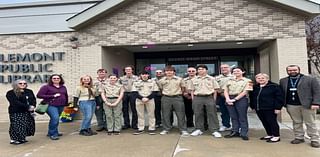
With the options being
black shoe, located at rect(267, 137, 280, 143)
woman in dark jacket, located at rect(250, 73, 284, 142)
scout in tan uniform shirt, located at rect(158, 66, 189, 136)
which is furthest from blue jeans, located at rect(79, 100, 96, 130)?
black shoe, located at rect(267, 137, 280, 143)

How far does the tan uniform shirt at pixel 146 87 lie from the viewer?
744cm

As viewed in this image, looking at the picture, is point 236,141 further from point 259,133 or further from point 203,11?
point 203,11

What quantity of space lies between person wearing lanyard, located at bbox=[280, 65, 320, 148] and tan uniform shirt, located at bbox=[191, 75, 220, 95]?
1.50m

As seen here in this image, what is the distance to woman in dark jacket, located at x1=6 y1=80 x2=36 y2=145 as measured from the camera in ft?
21.6

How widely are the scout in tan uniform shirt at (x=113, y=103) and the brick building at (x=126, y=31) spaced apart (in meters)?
2.50

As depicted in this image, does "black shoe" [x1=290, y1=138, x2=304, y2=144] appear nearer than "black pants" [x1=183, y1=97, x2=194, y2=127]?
Yes

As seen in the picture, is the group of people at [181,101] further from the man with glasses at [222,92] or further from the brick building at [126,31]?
the brick building at [126,31]

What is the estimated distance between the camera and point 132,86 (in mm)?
7766

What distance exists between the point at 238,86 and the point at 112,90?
10.1 ft

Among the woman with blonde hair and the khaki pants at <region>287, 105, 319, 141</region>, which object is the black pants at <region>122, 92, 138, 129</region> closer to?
the woman with blonde hair

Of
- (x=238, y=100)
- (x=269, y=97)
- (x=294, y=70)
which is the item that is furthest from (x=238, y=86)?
(x=294, y=70)

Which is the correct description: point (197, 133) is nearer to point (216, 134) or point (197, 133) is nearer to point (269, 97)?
point (216, 134)

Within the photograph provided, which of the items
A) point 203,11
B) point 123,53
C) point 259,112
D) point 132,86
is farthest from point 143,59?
point 259,112

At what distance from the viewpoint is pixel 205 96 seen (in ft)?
23.1
